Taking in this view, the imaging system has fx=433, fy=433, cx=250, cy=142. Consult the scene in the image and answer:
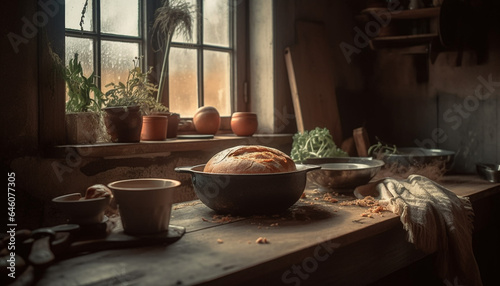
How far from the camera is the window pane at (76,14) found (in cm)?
218

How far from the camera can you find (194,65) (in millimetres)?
2738

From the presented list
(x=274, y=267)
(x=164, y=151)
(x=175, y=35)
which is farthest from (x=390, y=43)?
(x=274, y=267)

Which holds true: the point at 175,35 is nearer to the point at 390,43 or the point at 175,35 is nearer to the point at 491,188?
the point at 390,43

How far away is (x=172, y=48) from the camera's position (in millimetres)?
2631

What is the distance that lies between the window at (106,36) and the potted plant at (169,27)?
12 centimetres

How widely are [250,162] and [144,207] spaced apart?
436mm

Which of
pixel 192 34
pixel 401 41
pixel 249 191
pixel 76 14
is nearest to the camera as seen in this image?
pixel 249 191

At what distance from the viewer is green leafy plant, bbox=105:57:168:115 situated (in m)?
2.12

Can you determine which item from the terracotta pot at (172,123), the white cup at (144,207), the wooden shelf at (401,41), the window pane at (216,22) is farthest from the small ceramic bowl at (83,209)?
the wooden shelf at (401,41)

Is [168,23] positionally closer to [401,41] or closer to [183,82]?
[183,82]

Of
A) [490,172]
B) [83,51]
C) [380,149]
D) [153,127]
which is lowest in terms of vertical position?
[490,172]

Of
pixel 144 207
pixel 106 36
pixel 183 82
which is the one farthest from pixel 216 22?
pixel 144 207

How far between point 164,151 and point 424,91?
206 centimetres

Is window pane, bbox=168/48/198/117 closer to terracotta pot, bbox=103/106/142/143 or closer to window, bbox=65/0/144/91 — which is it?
window, bbox=65/0/144/91
